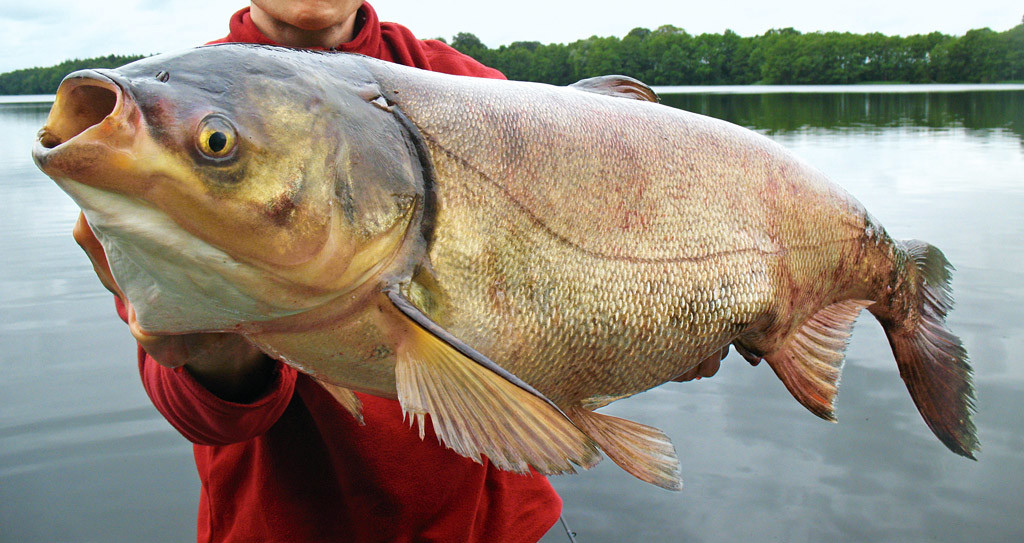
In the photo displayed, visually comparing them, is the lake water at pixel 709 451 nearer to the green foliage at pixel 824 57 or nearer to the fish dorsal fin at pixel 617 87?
the fish dorsal fin at pixel 617 87

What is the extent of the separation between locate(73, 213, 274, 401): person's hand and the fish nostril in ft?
0.61

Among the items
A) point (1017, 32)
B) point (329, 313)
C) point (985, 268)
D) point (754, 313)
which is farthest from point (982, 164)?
point (1017, 32)

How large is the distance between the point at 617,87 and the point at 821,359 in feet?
3.48

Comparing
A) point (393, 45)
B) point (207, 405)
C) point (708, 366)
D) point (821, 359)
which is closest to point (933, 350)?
point (821, 359)

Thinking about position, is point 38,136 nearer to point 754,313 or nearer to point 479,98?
point 479,98

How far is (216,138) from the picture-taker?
3.59 ft

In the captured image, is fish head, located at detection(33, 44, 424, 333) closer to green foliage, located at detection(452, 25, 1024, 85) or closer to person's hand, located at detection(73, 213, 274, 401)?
person's hand, located at detection(73, 213, 274, 401)

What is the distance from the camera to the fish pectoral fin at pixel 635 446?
1.71m

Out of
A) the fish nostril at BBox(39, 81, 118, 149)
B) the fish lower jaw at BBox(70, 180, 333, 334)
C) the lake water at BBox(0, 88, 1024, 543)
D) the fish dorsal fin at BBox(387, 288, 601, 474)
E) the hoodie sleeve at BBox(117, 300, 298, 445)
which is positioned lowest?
the lake water at BBox(0, 88, 1024, 543)

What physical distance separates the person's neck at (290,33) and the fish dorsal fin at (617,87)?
0.83 m

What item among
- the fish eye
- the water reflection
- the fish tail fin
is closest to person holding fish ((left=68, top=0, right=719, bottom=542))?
the fish tail fin

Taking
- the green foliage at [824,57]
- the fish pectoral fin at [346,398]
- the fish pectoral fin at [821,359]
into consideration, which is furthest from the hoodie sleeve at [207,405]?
the green foliage at [824,57]

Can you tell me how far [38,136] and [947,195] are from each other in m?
14.2

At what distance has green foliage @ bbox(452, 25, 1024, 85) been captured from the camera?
5694 cm
